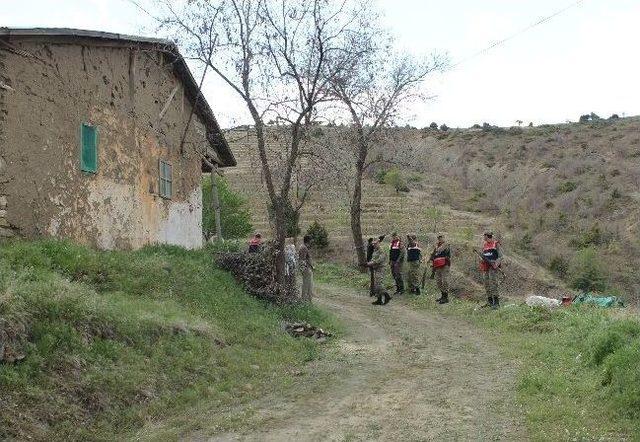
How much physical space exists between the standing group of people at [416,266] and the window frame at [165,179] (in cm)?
564

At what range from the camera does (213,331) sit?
11086mm

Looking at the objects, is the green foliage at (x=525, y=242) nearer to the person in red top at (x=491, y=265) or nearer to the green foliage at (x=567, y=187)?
the green foliage at (x=567, y=187)

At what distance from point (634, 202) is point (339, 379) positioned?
3965cm

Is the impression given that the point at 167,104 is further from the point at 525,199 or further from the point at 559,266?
the point at 525,199

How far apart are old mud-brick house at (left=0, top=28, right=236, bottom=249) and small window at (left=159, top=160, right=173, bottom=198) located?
1.9 inches

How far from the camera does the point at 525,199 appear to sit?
4934 cm

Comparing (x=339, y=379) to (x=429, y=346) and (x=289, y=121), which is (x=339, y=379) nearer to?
(x=429, y=346)

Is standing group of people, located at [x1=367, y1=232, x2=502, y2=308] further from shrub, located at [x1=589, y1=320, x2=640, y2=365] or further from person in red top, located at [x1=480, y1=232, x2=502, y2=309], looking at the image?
shrub, located at [x1=589, y1=320, x2=640, y2=365]

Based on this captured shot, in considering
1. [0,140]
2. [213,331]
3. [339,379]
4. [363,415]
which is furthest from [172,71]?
[363,415]

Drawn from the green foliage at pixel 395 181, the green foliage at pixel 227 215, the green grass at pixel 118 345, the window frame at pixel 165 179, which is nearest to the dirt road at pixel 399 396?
the green grass at pixel 118 345

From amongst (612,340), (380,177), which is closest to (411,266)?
(612,340)

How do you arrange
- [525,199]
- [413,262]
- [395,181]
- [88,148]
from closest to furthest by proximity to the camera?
[88,148], [413,262], [525,199], [395,181]

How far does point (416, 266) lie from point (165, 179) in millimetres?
7544

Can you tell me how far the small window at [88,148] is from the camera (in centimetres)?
1362
